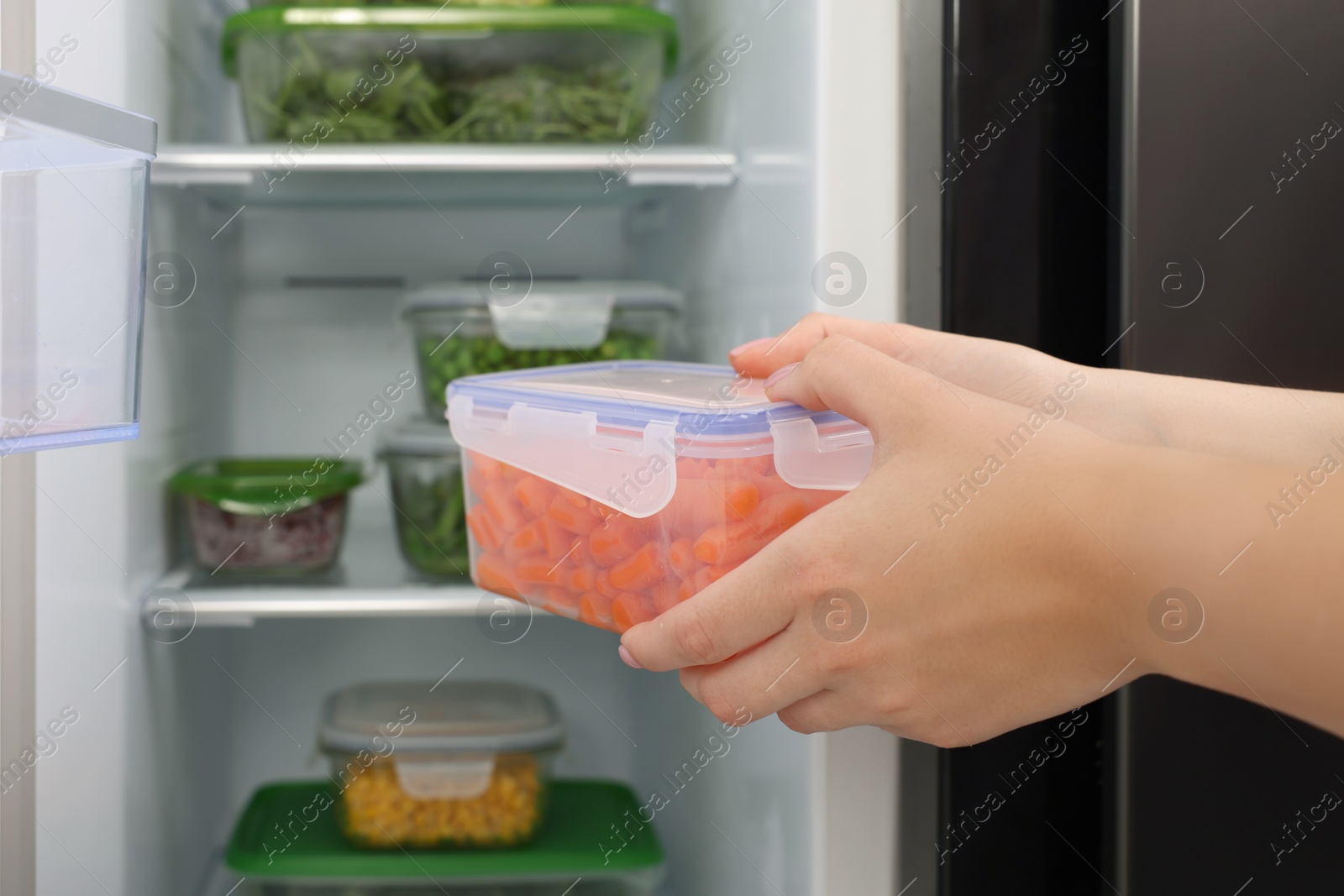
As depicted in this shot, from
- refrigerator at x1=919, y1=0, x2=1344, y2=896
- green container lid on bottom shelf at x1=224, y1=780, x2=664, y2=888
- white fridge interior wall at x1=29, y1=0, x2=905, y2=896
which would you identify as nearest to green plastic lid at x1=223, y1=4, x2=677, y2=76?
white fridge interior wall at x1=29, y1=0, x2=905, y2=896

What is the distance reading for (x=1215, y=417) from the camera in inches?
24.8

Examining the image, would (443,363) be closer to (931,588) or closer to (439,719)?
(439,719)

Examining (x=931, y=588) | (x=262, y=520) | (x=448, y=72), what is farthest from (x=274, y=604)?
(x=931, y=588)

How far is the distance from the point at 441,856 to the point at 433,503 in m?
0.37

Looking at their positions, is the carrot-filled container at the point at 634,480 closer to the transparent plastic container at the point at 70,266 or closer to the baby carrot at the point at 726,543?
the baby carrot at the point at 726,543

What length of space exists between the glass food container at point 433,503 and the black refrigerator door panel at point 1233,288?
0.65m

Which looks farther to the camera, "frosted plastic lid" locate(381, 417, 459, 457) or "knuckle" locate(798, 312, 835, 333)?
"frosted plastic lid" locate(381, 417, 459, 457)

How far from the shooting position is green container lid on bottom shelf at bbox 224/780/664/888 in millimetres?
993

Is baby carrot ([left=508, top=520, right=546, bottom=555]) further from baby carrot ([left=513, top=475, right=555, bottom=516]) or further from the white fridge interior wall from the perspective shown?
the white fridge interior wall

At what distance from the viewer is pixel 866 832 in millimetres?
742

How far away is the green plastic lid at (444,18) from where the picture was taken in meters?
A: 0.90

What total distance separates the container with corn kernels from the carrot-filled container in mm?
376

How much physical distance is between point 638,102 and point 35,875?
84 cm


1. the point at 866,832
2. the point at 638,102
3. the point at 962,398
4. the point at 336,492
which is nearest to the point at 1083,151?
the point at 962,398
